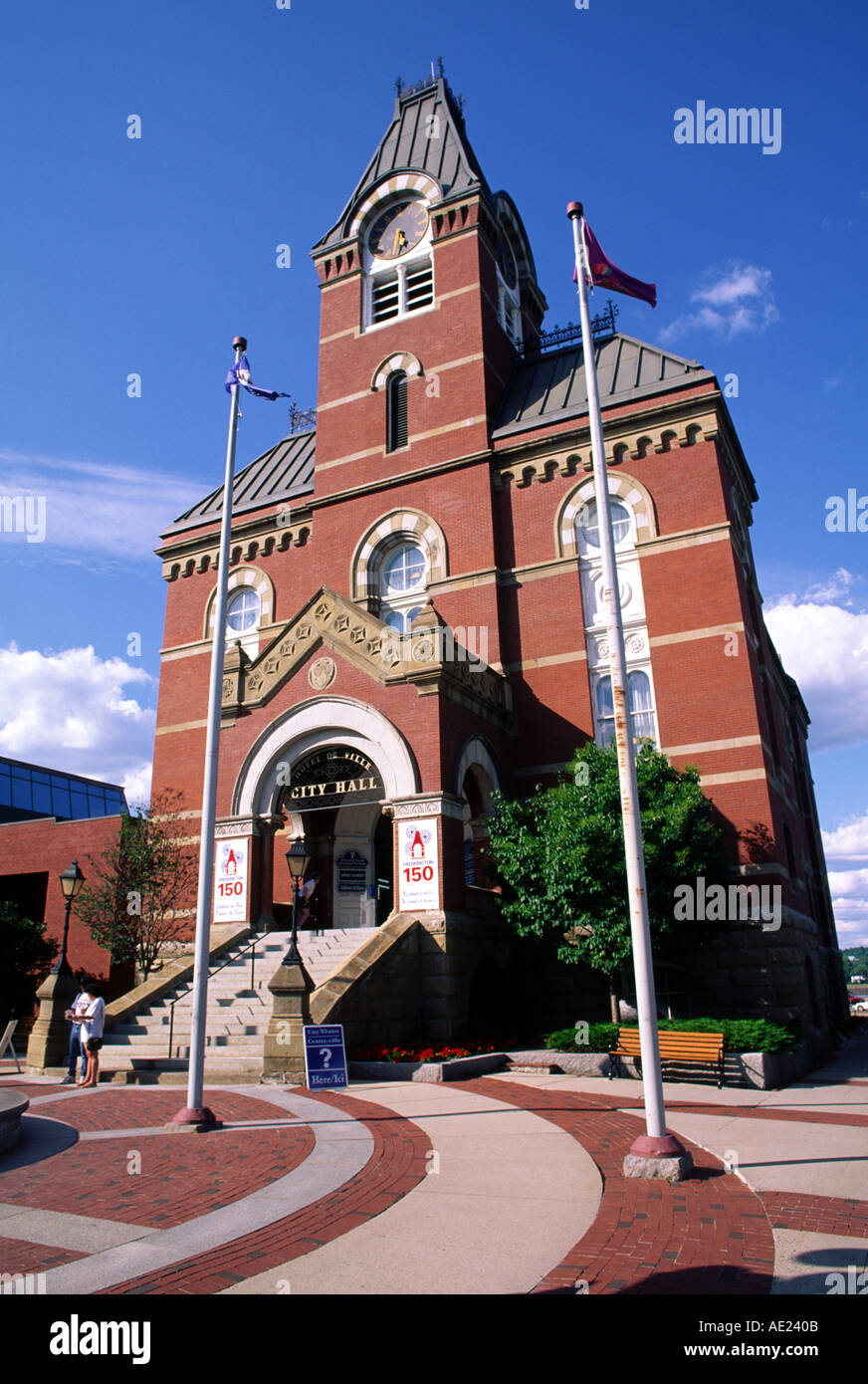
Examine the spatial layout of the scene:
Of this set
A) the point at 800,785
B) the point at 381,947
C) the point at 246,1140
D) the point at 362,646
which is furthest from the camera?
the point at 800,785

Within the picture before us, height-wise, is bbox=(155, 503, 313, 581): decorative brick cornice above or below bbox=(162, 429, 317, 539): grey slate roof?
below

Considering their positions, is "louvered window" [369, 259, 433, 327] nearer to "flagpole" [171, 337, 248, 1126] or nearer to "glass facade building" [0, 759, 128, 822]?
"flagpole" [171, 337, 248, 1126]

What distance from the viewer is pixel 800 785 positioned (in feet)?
109

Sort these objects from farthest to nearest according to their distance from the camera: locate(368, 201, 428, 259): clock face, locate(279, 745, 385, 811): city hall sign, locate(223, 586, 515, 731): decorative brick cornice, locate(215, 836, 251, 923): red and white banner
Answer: locate(368, 201, 428, 259): clock face, locate(215, 836, 251, 923): red and white banner, locate(279, 745, 385, 811): city hall sign, locate(223, 586, 515, 731): decorative brick cornice

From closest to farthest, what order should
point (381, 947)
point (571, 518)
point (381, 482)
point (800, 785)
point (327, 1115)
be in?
point (327, 1115), point (381, 947), point (571, 518), point (381, 482), point (800, 785)

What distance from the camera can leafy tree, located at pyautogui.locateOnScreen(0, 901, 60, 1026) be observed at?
24984 millimetres

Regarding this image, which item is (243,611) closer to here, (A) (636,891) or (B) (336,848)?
(B) (336,848)

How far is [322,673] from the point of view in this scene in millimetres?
20641

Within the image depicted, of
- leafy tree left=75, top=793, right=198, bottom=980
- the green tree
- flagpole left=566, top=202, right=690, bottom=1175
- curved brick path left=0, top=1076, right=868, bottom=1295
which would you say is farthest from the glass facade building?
flagpole left=566, top=202, right=690, bottom=1175

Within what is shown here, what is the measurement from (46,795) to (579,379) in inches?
1394

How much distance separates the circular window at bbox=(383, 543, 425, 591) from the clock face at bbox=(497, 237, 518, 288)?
11.7 metres

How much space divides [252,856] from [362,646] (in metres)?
5.59
